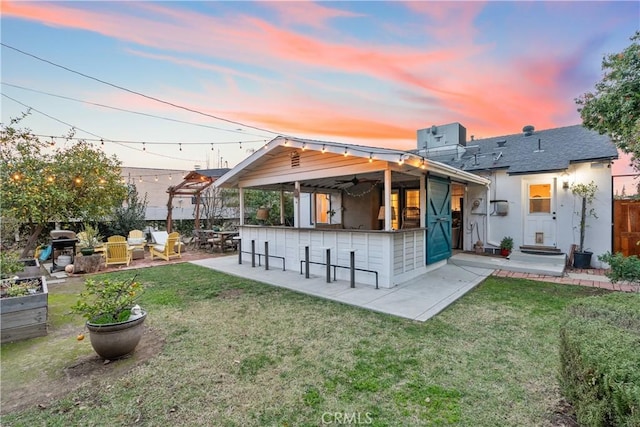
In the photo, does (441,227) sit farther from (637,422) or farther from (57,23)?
(57,23)

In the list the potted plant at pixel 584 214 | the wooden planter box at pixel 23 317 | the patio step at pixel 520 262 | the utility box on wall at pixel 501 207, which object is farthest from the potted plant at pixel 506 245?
the wooden planter box at pixel 23 317

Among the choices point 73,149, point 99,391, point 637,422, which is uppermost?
point 73,149

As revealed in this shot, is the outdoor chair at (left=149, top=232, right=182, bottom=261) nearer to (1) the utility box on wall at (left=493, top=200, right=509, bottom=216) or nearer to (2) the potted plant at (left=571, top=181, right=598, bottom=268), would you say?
(1) the utility box on wall at (left=493, top=200, right=509, bottom=216)

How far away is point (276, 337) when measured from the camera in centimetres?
365

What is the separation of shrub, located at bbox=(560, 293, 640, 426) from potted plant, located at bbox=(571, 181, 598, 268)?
20.1ft

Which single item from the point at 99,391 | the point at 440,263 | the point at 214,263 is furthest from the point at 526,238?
the point at 99,391

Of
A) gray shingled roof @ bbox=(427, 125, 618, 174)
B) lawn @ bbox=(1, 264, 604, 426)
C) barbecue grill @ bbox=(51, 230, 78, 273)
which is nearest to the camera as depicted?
lawn @ bbox=(1, 264, 604, 426)

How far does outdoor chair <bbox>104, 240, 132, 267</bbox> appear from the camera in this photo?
28.2 feet

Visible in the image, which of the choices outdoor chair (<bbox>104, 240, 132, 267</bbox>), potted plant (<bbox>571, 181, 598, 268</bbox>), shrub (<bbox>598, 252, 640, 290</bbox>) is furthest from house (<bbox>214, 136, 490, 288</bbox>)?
outdoor chair (<bbox>104, 240, 132, 267</bbox>)

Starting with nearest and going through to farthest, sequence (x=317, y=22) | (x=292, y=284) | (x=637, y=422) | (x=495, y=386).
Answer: (x=637, y=422) < (x=495, y=386) < (x=292, y=284) < (x=317, y=22)

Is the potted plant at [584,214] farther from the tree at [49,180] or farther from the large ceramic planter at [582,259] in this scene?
the tree at [49,180]

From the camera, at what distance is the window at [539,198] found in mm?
8180

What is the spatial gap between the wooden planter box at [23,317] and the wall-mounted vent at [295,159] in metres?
→ 5.23

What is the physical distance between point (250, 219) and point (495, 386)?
1430 centimetres
